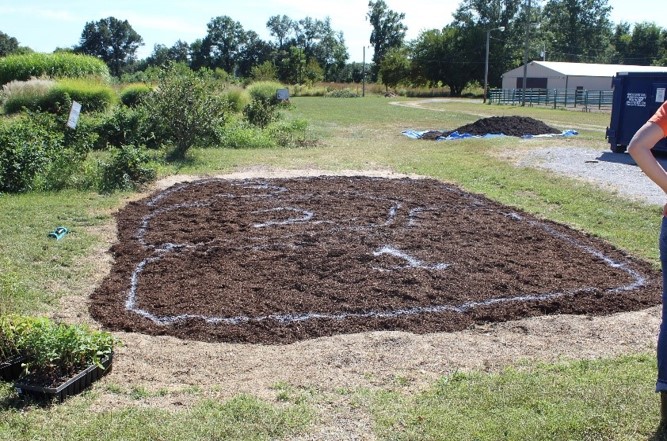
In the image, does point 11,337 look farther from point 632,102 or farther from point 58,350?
point 632,102

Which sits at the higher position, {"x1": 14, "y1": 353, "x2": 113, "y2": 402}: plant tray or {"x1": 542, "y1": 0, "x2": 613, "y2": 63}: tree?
{"x1": 542, "y1": 0, "x2": 613, "y2": 63}: tree

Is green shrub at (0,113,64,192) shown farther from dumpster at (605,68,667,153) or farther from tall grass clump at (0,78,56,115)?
dumpster at (605,68,667,153)

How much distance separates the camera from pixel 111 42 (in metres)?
110

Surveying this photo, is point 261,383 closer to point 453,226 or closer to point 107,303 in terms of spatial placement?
point 107,303

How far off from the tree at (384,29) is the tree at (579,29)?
70.5 feet

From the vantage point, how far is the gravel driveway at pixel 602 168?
11608mm

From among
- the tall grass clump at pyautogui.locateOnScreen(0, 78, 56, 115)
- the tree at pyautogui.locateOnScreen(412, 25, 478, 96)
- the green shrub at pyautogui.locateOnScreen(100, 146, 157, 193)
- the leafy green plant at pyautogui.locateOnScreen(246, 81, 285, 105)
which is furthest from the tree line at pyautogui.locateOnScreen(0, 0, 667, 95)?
the green shrub at pyautogui.locateOnScreen(100, 146, 157, 193)

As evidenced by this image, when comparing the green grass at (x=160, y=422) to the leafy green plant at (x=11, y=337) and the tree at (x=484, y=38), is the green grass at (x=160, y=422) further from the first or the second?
the tree at (x=484, y=38)

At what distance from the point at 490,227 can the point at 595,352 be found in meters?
4.16

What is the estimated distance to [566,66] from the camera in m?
63.6

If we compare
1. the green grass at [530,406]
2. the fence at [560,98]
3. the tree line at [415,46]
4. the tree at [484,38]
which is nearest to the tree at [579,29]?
the tree line at [415,46]

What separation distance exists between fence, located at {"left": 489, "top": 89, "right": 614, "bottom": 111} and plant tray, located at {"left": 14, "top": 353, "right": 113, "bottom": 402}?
45.1m

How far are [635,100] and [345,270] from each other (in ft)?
43.5

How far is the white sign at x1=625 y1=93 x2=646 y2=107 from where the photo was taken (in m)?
17.1
